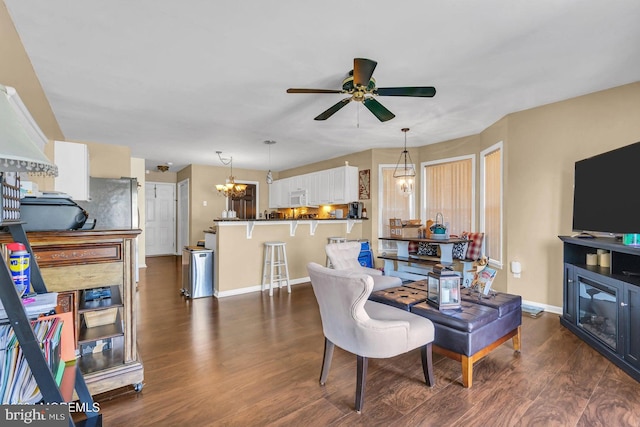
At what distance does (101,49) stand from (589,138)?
4.85 m

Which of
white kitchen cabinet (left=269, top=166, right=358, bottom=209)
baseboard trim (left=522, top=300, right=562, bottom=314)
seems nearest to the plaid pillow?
baseboard trim (left=522, top=300, right=562, bottom=314)

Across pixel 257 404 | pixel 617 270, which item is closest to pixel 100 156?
pixel 257 404

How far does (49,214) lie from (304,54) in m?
2.12

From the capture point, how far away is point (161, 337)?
2.99m

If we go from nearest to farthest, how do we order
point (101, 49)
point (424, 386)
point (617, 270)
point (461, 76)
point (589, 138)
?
point (424, 386) → point (101, 49) → point (617, 270) → point (461, 76) → point (589, 138)

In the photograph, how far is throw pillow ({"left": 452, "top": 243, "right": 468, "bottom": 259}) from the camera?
189 inches

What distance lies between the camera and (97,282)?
6.30ft

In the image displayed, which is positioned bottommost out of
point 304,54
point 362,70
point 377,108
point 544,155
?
point 544,155

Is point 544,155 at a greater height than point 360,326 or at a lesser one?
greater

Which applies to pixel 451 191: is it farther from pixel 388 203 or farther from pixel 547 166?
pixel 547 166

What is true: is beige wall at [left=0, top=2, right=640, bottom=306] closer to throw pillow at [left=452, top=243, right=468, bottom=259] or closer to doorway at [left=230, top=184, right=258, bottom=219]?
throw pillow at [left=452, top=243, right=468, bottom=259]

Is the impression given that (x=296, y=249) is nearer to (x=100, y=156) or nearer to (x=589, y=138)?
(x=100, y=156)

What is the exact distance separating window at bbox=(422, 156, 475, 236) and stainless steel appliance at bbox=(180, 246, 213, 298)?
395 centimetres

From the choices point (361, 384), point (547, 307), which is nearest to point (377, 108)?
point (361, 384)
